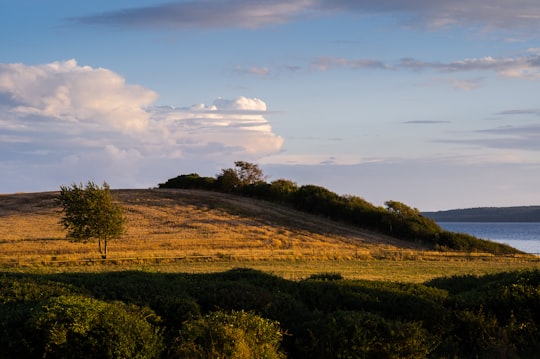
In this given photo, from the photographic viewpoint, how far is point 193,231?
67.4 m

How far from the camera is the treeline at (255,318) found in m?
11.6

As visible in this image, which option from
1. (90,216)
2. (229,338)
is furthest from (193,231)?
(229,338)

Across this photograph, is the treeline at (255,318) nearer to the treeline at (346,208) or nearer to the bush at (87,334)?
the bush at (87,334)

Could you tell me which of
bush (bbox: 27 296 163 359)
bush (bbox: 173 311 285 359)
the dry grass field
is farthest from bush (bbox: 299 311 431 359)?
the dry grass field

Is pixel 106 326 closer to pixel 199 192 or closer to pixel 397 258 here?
pixel 397 258

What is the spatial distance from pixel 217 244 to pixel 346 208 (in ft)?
102

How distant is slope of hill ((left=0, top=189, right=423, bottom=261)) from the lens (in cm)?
5284

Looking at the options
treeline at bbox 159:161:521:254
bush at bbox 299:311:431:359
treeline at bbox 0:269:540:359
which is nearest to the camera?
treeline at bbox 0:269:540:359

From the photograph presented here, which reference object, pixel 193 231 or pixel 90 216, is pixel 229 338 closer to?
pixel 90 216

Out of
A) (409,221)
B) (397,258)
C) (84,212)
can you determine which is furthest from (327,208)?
(84,212)

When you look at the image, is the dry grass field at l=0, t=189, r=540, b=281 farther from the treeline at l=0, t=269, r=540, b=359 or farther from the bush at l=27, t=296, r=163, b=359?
the bush at l=27, t=296, r=163, b=359

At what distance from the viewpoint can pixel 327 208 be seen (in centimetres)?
8850

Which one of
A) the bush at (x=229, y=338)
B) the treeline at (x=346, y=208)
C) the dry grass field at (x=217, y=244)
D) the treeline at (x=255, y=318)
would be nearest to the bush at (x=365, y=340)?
the treeline at (x=255, y=318)

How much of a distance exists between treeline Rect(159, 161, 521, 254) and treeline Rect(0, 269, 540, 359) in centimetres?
5812
